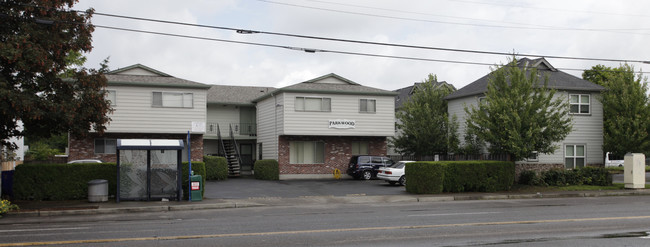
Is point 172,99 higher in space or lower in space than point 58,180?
higher

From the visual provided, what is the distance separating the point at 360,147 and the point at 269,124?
20.4 feet

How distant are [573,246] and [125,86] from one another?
89.0 ft

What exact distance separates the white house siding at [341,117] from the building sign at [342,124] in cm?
18

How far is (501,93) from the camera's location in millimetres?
26891

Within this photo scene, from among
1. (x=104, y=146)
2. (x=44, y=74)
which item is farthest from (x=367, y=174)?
(x=44, y=74)

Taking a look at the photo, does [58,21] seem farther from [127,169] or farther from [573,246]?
[573,246]

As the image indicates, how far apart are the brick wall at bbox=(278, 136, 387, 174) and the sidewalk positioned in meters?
11.5

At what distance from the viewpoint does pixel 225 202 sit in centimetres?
2094

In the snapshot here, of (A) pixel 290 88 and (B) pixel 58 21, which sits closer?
(B) pixel 58 21

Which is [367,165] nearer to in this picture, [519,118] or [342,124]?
[342,124]

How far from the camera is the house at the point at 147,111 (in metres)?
31.6

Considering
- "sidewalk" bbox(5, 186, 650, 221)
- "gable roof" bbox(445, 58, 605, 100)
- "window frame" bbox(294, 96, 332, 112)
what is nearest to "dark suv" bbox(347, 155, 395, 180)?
"window frame" bbox(294, 96, 332, 112)

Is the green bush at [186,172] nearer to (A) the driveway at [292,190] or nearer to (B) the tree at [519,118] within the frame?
(A) the driveway at [292,190]

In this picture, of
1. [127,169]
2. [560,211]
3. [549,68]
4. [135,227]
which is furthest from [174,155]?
[549,68]
